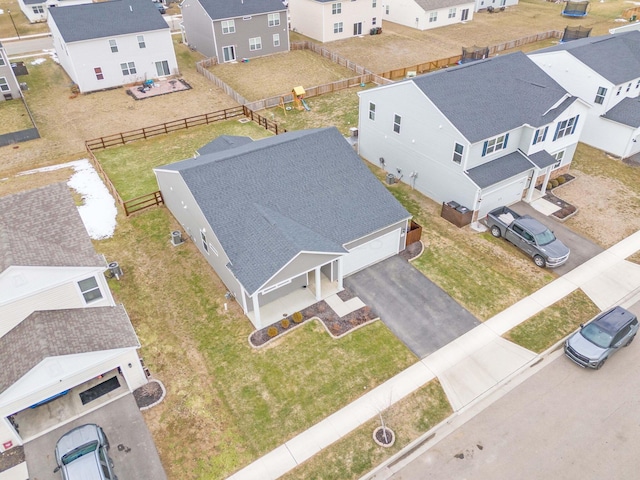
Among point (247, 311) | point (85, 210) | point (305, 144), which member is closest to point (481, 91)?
point (305, 144)

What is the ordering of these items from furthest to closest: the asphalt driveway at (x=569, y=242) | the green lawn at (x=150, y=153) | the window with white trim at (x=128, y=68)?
1. the window with white trim at (x=128, y=68)
2. the green lawn at (x=150, y=153)
3. the asphalt driveway at (x=569, y=242)

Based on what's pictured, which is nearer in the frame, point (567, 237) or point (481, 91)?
point (567, 237)

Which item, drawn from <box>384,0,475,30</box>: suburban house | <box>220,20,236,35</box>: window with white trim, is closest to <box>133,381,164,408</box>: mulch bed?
<box>220,20,236,35</box>: window with white trim

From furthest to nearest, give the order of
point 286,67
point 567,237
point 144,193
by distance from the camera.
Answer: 1. point 286,67
2. point 144,193
3. point 567,237

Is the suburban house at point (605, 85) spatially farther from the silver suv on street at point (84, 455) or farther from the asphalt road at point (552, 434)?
the silver suv on street at point (84, 455)

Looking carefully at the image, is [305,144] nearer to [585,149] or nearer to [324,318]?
[324,318]

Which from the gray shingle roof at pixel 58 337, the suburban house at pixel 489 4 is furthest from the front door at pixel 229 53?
the suburban house at pixel 489 4
